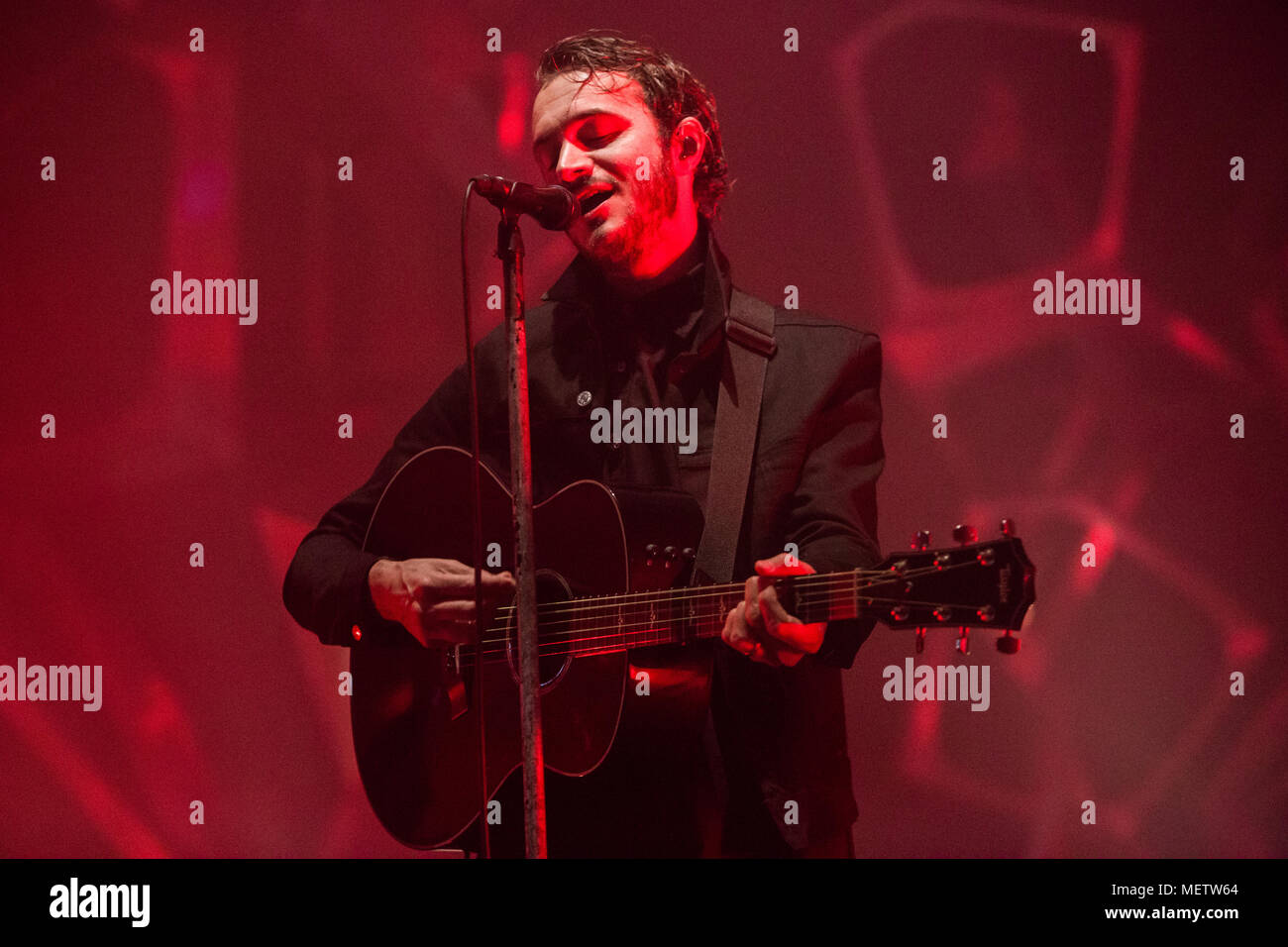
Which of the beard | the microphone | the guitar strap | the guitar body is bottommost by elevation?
the guitar body

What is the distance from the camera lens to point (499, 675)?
2334 millimetres

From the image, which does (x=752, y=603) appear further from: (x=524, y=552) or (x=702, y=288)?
(x=702, y=288)

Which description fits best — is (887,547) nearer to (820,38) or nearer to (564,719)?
(564,719)

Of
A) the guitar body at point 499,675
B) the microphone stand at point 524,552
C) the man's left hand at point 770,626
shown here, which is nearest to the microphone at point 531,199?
the microphone stand at point 524,552

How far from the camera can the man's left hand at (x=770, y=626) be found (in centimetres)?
199

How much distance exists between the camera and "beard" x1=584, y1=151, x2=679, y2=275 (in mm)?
2477

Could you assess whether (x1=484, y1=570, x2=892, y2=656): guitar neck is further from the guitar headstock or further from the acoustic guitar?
the guitar headstock

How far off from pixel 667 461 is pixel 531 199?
0.70 meters

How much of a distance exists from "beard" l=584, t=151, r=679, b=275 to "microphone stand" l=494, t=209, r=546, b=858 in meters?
0.61

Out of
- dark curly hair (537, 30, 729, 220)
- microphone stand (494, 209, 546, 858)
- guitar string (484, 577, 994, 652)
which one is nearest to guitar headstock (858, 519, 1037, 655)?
guitar string (484, 577, 994, 652)

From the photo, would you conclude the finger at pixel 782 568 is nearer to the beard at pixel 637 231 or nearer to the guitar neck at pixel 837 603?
the guitar neck at pixel 837 603

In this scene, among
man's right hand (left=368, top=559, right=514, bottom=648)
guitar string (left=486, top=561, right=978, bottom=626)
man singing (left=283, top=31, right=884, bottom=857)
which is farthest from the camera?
man's right hand (left=368, top=559, right=514, bottom=648)

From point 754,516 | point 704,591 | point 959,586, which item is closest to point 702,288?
point 754,516

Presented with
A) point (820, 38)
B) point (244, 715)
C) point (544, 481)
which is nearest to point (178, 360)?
point (244, 715)
